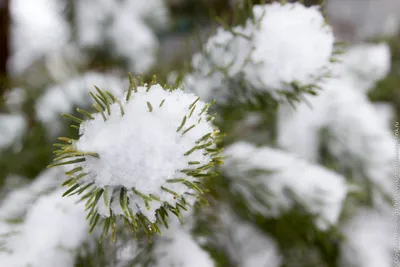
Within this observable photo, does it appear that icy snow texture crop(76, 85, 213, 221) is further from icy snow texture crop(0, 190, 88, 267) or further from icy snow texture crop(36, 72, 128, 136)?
icy snow texture crop(36, 72, 128, 136)

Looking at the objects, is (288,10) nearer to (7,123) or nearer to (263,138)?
(263,138)

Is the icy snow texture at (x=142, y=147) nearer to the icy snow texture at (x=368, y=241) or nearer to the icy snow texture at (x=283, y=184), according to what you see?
the icy snow texture at (x=283, y=184)

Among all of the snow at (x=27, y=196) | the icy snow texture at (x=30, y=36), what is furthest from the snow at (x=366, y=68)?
the icy snow texture at (x=30, y=36)

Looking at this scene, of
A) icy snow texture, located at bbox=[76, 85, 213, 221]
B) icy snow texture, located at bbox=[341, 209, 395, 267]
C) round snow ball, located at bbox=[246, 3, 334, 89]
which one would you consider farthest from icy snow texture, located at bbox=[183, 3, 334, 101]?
icy snow texture, located at bbox=[341, 209, 395, 267]

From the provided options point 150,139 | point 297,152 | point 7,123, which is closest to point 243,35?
point 150,139

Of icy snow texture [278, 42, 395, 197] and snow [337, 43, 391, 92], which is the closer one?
icy snow texture [278, 42, 395, 197]

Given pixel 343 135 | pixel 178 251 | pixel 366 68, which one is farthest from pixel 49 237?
pixel 366 68
